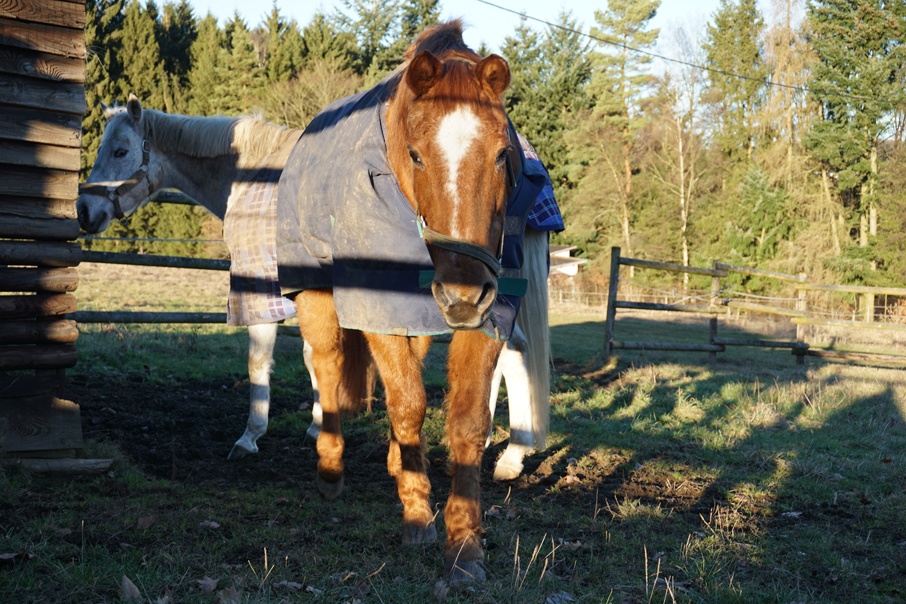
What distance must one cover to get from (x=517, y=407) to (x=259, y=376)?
1.78 meters

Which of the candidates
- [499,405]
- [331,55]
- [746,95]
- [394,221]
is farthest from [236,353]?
[746,95]

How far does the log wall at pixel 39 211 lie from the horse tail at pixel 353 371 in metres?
1.48

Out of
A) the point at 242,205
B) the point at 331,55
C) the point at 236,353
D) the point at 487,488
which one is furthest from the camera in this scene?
the point at 331,55

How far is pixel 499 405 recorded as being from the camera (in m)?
5.60

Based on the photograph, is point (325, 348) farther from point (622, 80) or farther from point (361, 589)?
point (622, 80)

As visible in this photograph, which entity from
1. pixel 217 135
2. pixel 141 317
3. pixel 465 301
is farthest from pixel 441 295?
pixel 141 317

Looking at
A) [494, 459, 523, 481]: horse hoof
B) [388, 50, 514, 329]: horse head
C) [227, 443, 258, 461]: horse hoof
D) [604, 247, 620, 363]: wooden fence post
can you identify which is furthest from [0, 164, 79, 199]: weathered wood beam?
[604, 247, 620, 363]: wooden fence post

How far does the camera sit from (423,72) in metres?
2.09

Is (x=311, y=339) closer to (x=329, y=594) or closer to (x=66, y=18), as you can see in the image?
(x=329, y=594)

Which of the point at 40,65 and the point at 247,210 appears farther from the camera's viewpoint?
the point at 247,210

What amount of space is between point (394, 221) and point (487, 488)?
1691mm

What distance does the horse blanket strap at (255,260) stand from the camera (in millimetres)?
3863

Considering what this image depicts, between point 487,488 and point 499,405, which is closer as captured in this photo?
point 487,488

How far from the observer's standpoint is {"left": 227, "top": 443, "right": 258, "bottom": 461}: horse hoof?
3.67m
